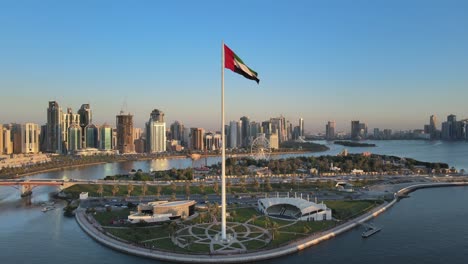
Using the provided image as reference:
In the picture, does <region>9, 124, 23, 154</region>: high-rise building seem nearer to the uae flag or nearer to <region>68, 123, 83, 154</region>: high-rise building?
<region>68, 123, 83, 154</region>: high-rise building

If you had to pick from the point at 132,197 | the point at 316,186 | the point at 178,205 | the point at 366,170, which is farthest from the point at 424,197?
the point at 132,197

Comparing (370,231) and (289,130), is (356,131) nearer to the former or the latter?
(289,130)

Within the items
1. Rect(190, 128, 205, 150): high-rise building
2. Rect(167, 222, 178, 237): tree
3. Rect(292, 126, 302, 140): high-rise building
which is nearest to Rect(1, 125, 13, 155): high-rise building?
Rect(190, 128, 205, 150): high-rise building

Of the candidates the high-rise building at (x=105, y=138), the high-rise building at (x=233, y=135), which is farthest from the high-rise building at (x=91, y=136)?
the high-rise building at (x=233, y=135)

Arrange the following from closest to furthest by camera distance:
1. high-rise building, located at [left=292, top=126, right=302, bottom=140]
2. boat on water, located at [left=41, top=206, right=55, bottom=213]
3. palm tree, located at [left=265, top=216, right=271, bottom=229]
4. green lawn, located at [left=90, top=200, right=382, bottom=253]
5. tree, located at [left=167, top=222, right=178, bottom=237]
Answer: green lawn, located at [left=90, top=200, right=382, bottom=253] → tree, located at [left=167, top=222, right=178, bottom=237] → palm tree, located at [left=265, top=216, right=271, bottom=229] → boat on water, located at [left=41, top=206, right=55, bottom=213] → high-rise building, located at [left=292, top=126, right=302, bottom=140]

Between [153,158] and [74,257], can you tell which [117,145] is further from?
[74,257]

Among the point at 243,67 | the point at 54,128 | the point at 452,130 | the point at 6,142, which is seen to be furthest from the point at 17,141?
the point at 452,130

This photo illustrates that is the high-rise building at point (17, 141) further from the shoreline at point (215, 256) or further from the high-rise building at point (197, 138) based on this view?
the shoreline at point (215, 256)
